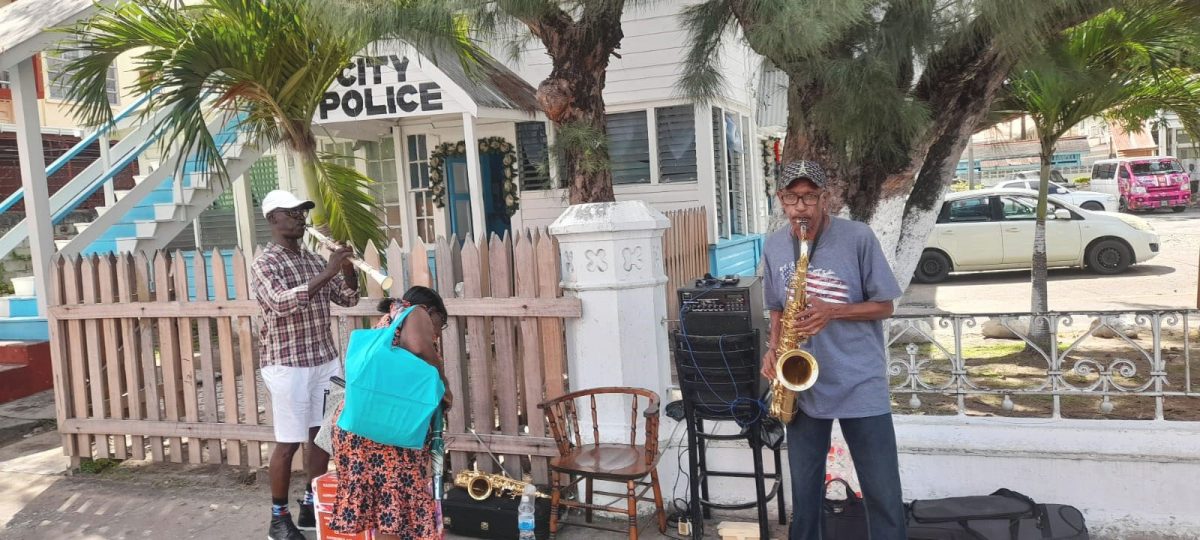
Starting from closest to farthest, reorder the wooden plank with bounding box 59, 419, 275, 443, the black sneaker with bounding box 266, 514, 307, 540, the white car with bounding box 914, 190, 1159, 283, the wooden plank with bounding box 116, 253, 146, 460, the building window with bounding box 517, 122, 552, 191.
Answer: the black sneaker with bounding box 266, 514, 307, 540 < the wooden plank with bounding box 59, 419, 275, 443 < the wooden plank with bounding box 116, 253, 146, 460 < the building window with bounding box 517, 122, 552, 191 < the white car with bounding box 914, 190, 1159, 283

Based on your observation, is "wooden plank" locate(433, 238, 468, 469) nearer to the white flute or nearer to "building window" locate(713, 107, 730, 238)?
the white flute

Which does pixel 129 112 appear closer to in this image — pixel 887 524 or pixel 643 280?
pixel 643 280

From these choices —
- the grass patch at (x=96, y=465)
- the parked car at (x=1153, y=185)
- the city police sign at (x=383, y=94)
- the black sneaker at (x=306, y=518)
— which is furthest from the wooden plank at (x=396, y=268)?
the parked car at (x=1153, y=185)

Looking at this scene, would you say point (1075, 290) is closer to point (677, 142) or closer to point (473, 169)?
point (677, 142)

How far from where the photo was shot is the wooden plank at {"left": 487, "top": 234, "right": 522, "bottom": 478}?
16.2 ft

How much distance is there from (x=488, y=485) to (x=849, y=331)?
2119 millimetres

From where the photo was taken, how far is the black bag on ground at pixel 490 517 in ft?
14.7

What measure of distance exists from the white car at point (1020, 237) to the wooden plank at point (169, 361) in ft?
34.3

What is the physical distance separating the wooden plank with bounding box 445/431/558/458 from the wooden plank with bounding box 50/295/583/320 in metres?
0.71

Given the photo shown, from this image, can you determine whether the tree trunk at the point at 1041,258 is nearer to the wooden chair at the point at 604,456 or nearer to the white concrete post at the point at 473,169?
the wooden chair at the point at 604,456

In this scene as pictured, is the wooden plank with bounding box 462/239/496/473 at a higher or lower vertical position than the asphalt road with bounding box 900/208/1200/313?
higher

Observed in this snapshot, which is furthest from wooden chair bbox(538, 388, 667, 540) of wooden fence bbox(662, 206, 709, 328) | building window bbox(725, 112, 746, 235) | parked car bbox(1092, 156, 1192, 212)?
parked car bbox(1092, 156, 1192, 212)

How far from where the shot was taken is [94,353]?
19.8 ft

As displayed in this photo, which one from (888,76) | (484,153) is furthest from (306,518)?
(484,153)
